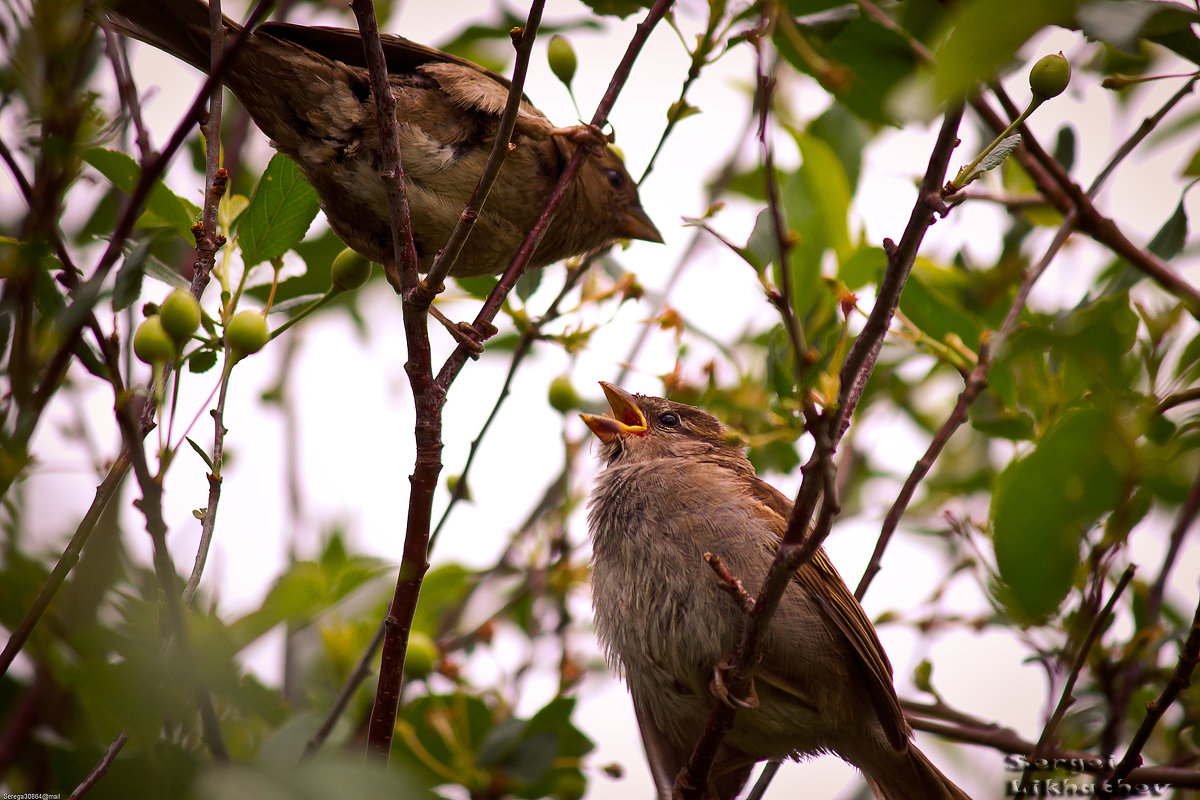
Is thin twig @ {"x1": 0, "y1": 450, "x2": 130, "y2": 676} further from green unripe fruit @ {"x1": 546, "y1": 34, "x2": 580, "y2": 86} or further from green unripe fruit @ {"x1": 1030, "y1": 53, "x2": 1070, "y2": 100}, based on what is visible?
green unripe fruit @ {"x1": 1030, "y1": 53, "x2": 1070, "y2": 100}

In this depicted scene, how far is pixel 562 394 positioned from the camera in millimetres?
4227

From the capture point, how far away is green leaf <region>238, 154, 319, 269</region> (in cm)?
292

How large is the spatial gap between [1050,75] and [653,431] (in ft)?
7.58

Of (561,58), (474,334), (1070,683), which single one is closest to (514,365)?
(474,334)

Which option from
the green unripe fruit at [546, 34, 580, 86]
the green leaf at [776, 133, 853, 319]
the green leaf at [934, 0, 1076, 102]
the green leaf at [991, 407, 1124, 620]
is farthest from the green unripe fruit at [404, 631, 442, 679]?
the green leaf at [934, 0, 1076, 102]

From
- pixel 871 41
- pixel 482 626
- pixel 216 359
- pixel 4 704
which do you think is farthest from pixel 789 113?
pixel 4 704

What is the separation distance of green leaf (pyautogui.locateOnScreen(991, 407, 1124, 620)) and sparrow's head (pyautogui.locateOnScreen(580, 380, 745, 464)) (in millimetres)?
1269

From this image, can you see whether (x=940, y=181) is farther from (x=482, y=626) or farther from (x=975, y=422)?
(x=482, y=626)

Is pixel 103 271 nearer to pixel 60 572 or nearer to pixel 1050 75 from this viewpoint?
pixel 60 572

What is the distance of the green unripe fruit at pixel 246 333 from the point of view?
2.41 meters

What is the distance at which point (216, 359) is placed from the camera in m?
2.70

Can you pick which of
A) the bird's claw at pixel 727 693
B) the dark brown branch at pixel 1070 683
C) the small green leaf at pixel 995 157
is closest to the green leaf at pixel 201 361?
the bird's claw at pixel 727 693

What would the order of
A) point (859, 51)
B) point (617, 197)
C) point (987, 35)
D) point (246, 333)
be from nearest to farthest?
point (987, 35) < point (246, 333) < point (859, 51) < point (617, 197)

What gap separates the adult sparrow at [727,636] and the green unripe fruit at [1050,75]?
5.70 ft
